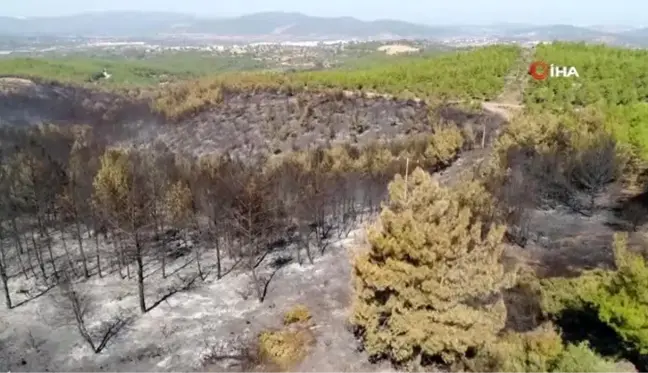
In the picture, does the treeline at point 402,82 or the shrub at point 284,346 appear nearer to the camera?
the shrub at point 284,346

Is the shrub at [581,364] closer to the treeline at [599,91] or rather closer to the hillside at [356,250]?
the hillside at [356,250]

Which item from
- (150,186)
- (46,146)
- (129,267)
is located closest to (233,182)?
(150,186)

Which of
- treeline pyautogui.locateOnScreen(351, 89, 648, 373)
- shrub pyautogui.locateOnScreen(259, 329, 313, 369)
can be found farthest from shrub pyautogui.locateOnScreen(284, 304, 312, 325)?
treeline pyautogui.locateOnScreen(351, 89, 648, 373)

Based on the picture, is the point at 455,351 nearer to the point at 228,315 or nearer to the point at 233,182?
the point at 228,315

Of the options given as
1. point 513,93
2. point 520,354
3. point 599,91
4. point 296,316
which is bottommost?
point 296,316

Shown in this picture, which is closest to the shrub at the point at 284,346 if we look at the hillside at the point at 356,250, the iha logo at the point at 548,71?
the hillside at the point at 356,250

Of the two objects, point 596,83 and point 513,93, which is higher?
point 596,83

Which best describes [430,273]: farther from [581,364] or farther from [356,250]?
[581,364]

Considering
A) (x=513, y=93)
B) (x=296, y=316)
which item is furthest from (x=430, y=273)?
(x=513, y=93)
